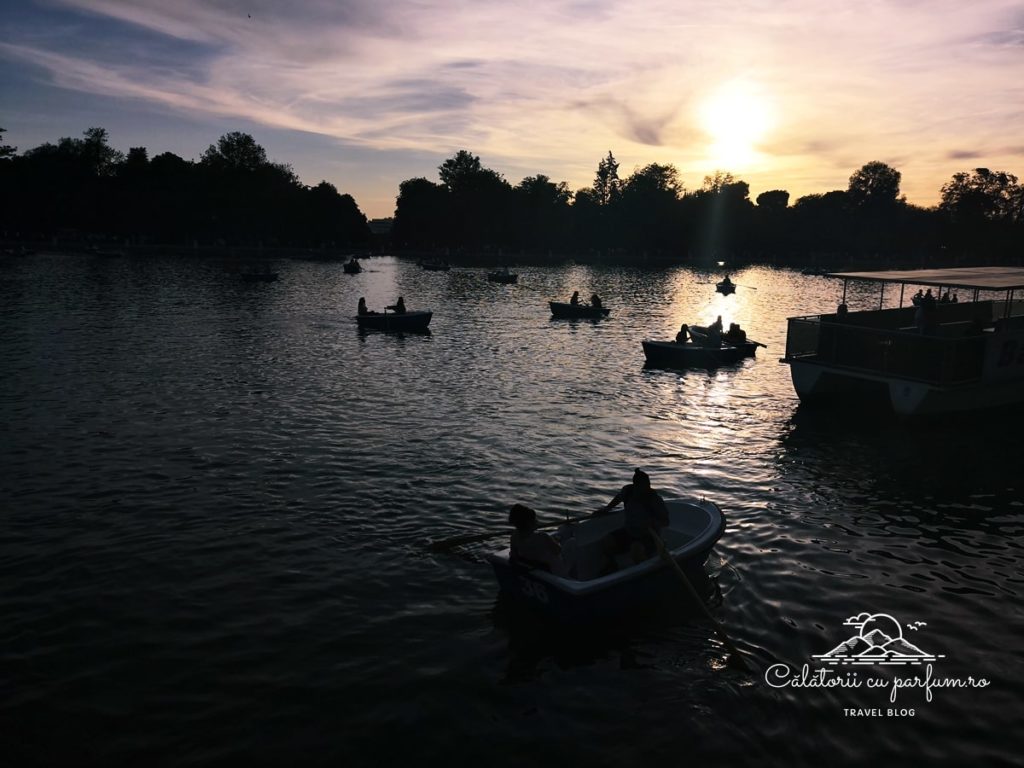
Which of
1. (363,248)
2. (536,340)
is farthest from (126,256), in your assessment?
(536,340)

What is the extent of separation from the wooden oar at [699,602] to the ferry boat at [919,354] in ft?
52.5

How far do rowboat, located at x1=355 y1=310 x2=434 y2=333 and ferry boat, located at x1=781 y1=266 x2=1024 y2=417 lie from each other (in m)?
25.0

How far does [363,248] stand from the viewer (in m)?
180

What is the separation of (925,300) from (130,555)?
82.3 ft

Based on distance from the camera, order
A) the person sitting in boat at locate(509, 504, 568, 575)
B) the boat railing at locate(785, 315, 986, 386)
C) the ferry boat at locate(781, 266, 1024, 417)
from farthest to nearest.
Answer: the ferry boat at locate(781, 266, 1024, 417) < the boat railing at locate(785, 315, 986, 386) < the person sitting in boat at locate(509, 504, 568, 575)

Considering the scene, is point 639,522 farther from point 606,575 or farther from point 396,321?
point 396,321

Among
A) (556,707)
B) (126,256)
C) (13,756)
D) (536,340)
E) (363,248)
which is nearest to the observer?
(13,756)

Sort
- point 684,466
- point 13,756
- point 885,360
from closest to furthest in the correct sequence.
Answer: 1. point 13,756
2. point 684,466
3. point 885,360

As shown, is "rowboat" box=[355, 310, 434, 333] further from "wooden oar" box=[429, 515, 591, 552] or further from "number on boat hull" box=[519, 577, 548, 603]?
"number on boat hull" box=[519, 577, 548, 603]

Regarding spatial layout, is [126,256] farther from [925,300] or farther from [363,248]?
[925,300]

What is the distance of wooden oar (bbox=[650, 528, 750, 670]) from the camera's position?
10064 mm

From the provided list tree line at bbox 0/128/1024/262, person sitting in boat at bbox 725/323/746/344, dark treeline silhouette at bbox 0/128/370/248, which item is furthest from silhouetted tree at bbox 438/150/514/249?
person sitting in boat at bbox 725/323/746/344

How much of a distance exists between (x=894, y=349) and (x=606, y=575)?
1795 cm

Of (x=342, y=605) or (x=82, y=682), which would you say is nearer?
(x=82, y=682)
